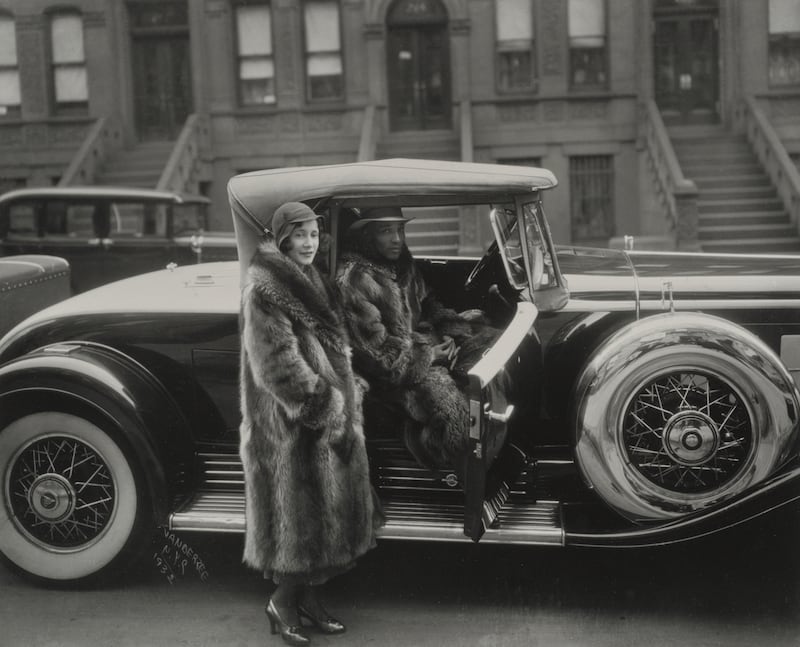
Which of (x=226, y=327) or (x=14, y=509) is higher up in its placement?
(x=226, y=327)

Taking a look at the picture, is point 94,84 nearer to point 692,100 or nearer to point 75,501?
point 692,100

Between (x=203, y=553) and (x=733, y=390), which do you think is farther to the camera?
(x=203, y=553)

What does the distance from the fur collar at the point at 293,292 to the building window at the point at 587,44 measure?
15.9 meters

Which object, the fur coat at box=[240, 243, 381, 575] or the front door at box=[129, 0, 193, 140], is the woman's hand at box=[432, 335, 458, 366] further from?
the front door at box=[129, 0, 193, 140]

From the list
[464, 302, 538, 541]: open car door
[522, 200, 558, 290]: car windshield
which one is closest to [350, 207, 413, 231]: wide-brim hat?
[522, 200, 558, 290]: car windshield

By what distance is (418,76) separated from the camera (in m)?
18.8

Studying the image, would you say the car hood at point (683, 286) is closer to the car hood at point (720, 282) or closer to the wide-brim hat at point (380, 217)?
the car hood at point (720, 282)

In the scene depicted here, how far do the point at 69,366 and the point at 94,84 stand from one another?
1601 centimetres

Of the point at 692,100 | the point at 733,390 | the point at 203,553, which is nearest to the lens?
the point at 733,390

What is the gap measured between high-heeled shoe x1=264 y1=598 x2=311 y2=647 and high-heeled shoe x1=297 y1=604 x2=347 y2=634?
0.26 feet

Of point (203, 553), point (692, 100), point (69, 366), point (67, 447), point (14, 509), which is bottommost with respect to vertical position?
point (203, 553)

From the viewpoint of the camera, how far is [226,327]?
14.6 ft

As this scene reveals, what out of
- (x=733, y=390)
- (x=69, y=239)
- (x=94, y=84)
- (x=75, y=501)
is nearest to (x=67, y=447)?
(x=75, y=501)

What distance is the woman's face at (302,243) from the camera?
3775mm
